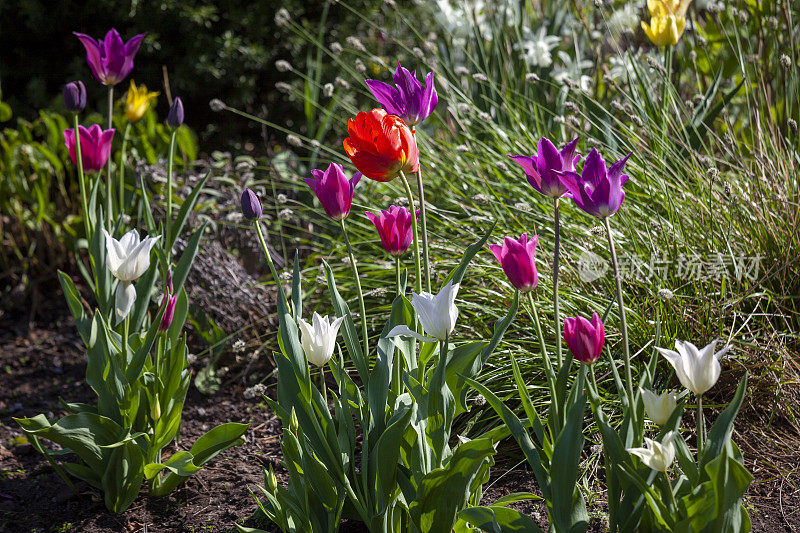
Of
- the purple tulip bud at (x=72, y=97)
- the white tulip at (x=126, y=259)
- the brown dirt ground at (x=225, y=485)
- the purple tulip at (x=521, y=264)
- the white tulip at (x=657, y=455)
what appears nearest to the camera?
the white tulip at (x=657, y=455)

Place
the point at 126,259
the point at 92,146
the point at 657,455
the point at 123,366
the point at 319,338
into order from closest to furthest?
1. the point at 657,455
2. the point at 319,338
3. the point at 126,259
4. the point at 123,366
5. the point at 92,146

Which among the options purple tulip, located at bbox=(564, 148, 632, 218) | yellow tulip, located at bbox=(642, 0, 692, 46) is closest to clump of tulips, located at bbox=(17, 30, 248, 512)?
purple tulip, located at bbox=(564, 148, 632, 218)

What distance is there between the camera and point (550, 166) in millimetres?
1247

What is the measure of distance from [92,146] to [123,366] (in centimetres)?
57

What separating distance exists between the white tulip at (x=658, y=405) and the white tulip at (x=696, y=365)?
5cm

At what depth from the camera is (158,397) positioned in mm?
1822

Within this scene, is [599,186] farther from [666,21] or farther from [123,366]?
[666,21]

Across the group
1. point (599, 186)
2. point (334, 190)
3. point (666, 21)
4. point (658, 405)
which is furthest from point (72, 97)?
point (666, 21)

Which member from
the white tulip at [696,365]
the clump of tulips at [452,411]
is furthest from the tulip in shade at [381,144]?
the white tulip at [696,365]

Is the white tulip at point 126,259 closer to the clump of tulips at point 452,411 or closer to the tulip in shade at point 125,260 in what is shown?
the tulip in shade at point 125,260

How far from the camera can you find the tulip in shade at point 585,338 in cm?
121

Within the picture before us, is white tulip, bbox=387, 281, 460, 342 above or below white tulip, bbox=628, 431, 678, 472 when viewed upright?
above

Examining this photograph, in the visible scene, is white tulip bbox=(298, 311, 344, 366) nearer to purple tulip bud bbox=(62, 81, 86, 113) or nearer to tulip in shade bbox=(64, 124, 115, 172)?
tulip in shade bbox=(64, 124, 115, 172)

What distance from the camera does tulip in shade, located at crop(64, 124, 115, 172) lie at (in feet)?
6.20
